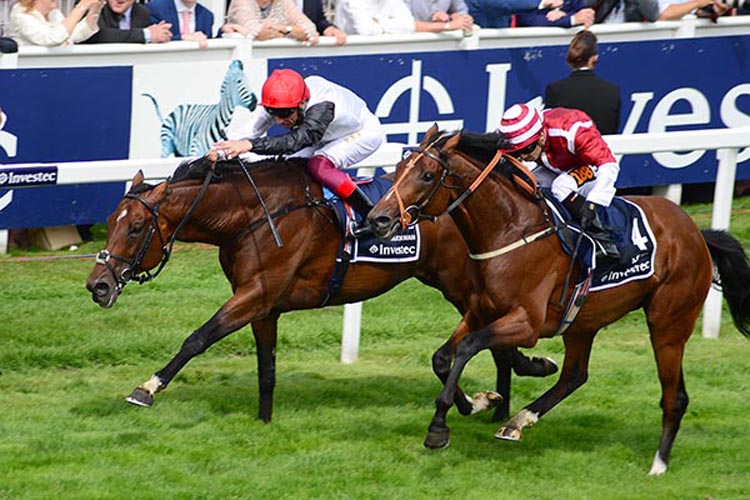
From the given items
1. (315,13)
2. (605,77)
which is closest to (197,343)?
(315,13)

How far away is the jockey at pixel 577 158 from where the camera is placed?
716cm

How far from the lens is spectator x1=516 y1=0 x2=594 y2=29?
40.1 ft

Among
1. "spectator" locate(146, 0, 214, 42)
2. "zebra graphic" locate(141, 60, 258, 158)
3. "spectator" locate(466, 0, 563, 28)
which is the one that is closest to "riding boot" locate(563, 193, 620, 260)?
"zebra graphic" locate(141, 60, 258, 158)

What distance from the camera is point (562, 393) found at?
297 inches

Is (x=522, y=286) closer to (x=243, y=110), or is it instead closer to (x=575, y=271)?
(x=575, y=271)

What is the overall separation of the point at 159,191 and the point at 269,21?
4049mm

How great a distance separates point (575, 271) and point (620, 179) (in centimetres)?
517

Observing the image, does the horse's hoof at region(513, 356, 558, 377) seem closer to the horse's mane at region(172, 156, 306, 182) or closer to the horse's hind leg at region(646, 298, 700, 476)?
the horse's hind leg at region(646, 298, 700, 476)

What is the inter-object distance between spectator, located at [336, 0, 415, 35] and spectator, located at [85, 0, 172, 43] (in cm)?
138

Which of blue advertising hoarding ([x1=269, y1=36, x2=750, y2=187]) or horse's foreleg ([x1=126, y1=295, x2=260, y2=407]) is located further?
blue advertising hoarding ([x1=269, y1=36, x2=750, y2=187])

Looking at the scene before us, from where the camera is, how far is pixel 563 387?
7.57 meters

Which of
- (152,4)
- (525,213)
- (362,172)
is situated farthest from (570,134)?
(152,4)

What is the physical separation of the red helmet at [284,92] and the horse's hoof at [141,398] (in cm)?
143

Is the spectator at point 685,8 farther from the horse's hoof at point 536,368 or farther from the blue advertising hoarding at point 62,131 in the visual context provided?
the horse's hoof at point 536,368
